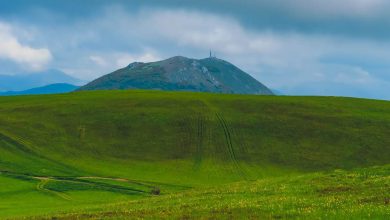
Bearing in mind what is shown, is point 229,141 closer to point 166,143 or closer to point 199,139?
point 199,139

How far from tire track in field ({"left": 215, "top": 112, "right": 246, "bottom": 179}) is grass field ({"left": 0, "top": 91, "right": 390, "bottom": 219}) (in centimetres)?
25

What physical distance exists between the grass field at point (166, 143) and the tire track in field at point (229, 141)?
248mm

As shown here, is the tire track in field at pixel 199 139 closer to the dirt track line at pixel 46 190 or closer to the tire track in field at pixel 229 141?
the tire track in field at pixel 229 141

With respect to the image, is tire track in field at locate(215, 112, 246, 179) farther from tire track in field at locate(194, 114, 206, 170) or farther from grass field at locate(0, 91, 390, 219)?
tire track in field at locate(194, 114, 206, 170)

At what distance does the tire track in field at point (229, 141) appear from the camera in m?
103

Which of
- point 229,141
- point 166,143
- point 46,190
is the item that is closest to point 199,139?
point 229,141

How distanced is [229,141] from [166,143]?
1489 centimetres

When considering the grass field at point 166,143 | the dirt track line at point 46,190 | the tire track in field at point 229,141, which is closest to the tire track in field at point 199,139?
the grass field at point 166,143

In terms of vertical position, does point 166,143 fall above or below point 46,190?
above

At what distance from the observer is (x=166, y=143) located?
115562 mm

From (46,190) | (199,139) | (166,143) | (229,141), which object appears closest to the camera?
(46,190)

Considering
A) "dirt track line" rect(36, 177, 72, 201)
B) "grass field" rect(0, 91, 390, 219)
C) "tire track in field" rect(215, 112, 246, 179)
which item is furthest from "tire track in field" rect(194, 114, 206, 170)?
"dirt track line" rect(36, 177, 72, 201)

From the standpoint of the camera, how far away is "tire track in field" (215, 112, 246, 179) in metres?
103

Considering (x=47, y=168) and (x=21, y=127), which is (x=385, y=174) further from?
(x=21, y=127)
